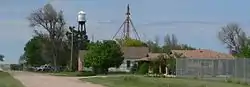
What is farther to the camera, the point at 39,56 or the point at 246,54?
the point at 39,56

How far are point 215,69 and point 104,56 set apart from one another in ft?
115

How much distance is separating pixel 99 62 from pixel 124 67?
16304 millimetres

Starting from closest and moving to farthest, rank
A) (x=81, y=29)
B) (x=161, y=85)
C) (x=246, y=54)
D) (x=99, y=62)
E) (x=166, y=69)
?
1. (x=161, y=85)
2. (x=246, y=54)
3. (x=166, y=69)
4. (x=99, y=62)
5. (x=81, y=29)

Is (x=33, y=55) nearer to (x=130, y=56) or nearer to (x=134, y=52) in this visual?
(x=134, y=52)

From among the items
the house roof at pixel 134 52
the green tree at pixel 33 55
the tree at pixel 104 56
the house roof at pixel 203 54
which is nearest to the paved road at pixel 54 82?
the tree at pixel 104 56

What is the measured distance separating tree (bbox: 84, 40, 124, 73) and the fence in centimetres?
2613

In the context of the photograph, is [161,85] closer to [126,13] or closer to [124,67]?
[124,67]

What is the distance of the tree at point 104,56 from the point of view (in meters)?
85.0

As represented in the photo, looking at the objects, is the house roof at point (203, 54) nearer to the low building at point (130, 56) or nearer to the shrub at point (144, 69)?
the shrub at point (144, 69)

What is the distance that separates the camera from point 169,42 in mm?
150625

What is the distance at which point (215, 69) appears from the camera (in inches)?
2030

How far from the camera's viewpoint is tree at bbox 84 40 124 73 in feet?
279

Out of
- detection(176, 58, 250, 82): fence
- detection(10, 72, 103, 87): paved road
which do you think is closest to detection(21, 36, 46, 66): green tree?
detection(10, 72, 103, 87): paved road

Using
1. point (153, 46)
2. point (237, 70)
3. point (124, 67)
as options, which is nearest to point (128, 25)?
point (124, 67)
